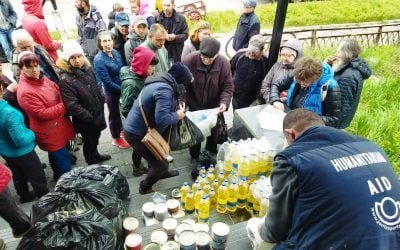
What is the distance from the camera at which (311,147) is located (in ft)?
6.93

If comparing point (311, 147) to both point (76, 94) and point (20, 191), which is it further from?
point (20, 191)

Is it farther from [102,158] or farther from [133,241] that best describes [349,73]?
[102,158]

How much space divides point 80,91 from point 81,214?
5.98ft

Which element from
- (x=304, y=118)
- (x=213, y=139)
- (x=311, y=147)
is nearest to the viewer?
(x=311, y=147)

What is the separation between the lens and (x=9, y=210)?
3.37 metres

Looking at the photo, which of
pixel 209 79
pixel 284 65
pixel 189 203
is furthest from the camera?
pixel 209 79

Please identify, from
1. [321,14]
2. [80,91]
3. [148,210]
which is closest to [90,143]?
[80,91]

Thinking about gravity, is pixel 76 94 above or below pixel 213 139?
above

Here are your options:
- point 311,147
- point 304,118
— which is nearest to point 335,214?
point 311,147

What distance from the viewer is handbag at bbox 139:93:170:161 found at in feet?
12.5

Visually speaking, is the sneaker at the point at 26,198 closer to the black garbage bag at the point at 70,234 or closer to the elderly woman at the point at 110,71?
the elderly woman at the point at 110,71

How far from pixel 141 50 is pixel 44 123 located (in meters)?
1.42

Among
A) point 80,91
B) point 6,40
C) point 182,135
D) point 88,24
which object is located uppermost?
point 88,24

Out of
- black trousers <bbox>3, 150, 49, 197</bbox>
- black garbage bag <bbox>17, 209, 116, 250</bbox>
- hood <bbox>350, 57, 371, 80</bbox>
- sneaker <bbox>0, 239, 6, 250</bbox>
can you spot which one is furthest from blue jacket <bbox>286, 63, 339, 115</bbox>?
sneaker <bbox>0, 239, 6, 250</bbox>
